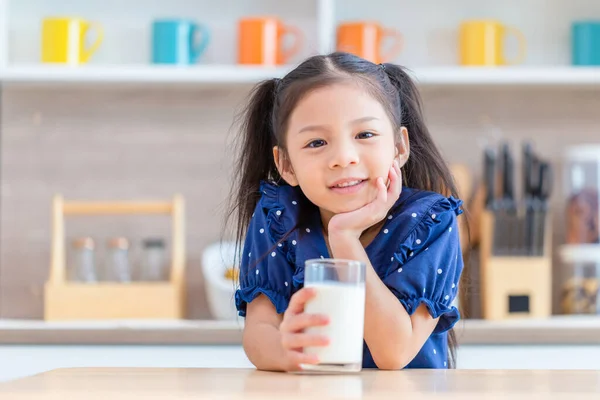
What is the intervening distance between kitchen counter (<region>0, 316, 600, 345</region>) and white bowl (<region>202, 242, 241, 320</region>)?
0.20 metres

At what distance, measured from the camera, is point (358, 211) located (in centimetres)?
106

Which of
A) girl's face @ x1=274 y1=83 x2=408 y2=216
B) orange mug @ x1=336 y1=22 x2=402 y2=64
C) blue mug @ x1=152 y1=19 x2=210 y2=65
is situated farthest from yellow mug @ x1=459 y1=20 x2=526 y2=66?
girl's face @ x1=274 y1=83 x2=408 y2=216

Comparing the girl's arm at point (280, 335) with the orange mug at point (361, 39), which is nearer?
the girl's arm at point (280, 335)

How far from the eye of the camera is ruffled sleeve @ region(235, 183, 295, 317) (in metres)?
1.13

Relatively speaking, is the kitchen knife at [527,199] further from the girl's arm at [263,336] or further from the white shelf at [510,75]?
the girl's arm at [263,336]

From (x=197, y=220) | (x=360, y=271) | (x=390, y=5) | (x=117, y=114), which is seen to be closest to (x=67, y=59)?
(x=117, y=114)

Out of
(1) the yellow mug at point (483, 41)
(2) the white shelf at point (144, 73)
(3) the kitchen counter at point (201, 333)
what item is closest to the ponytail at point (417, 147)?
(3) the kitchen counter at point (201, 333)

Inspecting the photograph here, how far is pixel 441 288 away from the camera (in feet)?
3.51

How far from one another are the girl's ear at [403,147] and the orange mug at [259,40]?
3.88 ft

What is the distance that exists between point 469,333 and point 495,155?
0.66 m

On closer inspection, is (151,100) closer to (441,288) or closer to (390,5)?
(390,5)

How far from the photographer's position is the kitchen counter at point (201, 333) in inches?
76.0

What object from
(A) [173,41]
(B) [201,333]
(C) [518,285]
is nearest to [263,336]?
(B) [201,333]

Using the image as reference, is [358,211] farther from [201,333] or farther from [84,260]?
[84,260]
